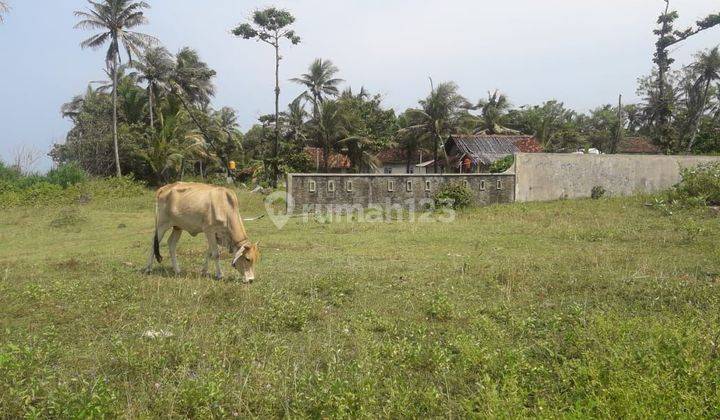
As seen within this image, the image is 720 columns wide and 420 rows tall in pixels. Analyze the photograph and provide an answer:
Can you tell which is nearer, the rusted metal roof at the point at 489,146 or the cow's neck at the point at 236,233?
the cow's neck at the point at 236,233

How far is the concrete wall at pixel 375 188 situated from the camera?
20016mm

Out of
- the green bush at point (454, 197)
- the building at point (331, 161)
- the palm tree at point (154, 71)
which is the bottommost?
the green bush at point (454, 197)

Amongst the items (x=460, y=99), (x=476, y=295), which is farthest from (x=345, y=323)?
(x=460, y=99)

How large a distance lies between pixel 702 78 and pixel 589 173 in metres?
24.9

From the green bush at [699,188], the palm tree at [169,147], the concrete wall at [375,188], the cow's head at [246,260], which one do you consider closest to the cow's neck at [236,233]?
the cow's head at [246,260]

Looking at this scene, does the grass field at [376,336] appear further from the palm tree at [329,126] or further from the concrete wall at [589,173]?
the palm tree at [329,126]

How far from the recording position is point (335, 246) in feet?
40.2

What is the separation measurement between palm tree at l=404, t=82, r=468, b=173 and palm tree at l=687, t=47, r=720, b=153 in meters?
17.4

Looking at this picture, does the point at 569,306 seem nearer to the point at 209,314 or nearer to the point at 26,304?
the point at 209,314

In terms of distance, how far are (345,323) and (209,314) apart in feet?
5.18

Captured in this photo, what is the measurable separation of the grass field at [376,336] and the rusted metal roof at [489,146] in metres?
23.4


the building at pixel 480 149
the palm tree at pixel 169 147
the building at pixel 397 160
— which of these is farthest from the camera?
the building at pixel 397 160

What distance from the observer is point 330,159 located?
4000 cm

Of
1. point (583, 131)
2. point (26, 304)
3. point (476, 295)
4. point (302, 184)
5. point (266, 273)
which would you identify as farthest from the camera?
point (583, 131)
